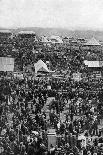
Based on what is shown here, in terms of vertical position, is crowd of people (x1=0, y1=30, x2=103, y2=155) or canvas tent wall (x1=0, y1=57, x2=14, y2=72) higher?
canvas tent wall (x1=0, y1=57, x2=14, y2=72)

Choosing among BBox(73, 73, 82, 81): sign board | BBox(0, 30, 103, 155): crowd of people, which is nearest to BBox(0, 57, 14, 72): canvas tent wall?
BBox(0, 30, 103, 155): crowd of people

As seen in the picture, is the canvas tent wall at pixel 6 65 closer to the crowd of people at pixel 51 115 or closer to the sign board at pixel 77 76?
the crowd of people at pixel 51 115

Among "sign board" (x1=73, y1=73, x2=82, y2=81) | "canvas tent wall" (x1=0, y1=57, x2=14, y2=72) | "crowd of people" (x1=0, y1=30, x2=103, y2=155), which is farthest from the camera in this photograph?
"canvas tent wall" (x1=0, y1=57, x2=14, y2=72)

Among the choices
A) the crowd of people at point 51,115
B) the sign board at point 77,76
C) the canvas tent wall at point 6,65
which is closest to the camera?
the crowd of people at point 51,115

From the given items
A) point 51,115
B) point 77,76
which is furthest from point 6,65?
point 51,115

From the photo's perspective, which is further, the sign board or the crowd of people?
the sign board

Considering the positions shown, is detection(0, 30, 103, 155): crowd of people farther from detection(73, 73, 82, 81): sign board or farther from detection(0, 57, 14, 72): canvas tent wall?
detection(0, 57, 14, 72): canvas tent wall

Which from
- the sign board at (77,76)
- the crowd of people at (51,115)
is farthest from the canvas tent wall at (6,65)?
the sign board at (77,76)

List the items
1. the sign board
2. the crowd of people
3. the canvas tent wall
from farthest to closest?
the canvas tent wall < the sign board < the crowd of people

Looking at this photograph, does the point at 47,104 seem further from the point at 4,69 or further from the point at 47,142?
the point at 4,69
